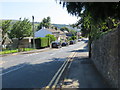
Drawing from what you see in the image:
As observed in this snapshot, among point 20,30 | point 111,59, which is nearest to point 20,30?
point 20,30

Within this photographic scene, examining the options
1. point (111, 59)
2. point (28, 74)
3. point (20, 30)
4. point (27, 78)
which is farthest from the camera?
point (20, 30)

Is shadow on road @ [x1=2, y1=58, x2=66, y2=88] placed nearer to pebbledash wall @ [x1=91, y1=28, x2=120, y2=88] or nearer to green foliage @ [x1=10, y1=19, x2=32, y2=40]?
pebbledash wall @ [x1=91, y1=28, x2=120, y2=88]

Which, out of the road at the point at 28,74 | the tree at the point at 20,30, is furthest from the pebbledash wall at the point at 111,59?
the tree at the point at 20,30

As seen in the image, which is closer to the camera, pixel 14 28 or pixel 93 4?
pixel 93 4

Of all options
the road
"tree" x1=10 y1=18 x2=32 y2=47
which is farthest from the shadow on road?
"tree" x1=10 y1=18 x2=32 y2=47

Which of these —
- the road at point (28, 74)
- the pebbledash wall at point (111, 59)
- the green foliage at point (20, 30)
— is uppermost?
the green foliage at point (20, 30)

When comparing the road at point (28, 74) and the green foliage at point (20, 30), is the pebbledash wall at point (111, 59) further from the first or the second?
the green foliage at point (20, 30)

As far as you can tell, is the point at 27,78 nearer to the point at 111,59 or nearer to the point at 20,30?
the point at 111,59

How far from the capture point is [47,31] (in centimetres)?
9231

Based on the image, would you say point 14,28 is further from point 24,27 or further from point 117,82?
point 117,82

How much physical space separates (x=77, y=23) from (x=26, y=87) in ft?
54.4

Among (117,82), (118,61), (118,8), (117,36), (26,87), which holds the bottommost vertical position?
(26,87)

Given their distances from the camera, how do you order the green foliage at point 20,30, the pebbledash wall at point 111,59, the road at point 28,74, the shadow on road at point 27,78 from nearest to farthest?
1. the pebbledash wall at point 111,59
2. the shadow on road at point 27,78
3. the road at point 28,74
4. the green foliage at point 20,30

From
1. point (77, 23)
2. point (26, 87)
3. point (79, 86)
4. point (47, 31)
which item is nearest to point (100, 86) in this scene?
point (79, 86)
